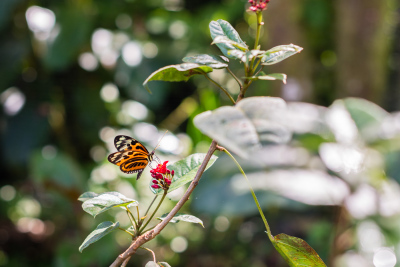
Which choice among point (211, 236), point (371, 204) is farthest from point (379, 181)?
point (211, 236)

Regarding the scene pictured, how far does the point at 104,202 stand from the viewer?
1.52 ft

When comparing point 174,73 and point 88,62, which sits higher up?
point 174,73

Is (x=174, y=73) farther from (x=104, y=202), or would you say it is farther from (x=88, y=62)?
(x=88, y=62)

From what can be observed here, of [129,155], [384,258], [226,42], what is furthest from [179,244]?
[226,42]

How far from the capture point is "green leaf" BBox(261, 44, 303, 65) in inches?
17.1

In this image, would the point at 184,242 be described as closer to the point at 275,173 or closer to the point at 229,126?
the point at 275,173

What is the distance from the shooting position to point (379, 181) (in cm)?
155

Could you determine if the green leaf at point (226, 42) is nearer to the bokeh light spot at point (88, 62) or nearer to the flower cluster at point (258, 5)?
the flower cluster at point (258, 5)

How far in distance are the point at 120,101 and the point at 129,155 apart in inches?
83.6

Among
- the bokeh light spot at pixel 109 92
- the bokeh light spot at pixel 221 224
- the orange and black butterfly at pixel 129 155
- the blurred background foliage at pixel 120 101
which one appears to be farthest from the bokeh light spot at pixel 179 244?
the orange and black butterfly at pixel 129 155

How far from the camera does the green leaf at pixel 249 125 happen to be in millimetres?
328

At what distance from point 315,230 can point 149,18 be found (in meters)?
1.55

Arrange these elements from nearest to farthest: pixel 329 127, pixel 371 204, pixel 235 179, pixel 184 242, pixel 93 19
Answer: pixel 371 204
pixel 329 127
pixel 235 179
pixel 184 242
pixel 93 19

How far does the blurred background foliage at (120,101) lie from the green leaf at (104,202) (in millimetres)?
1340
